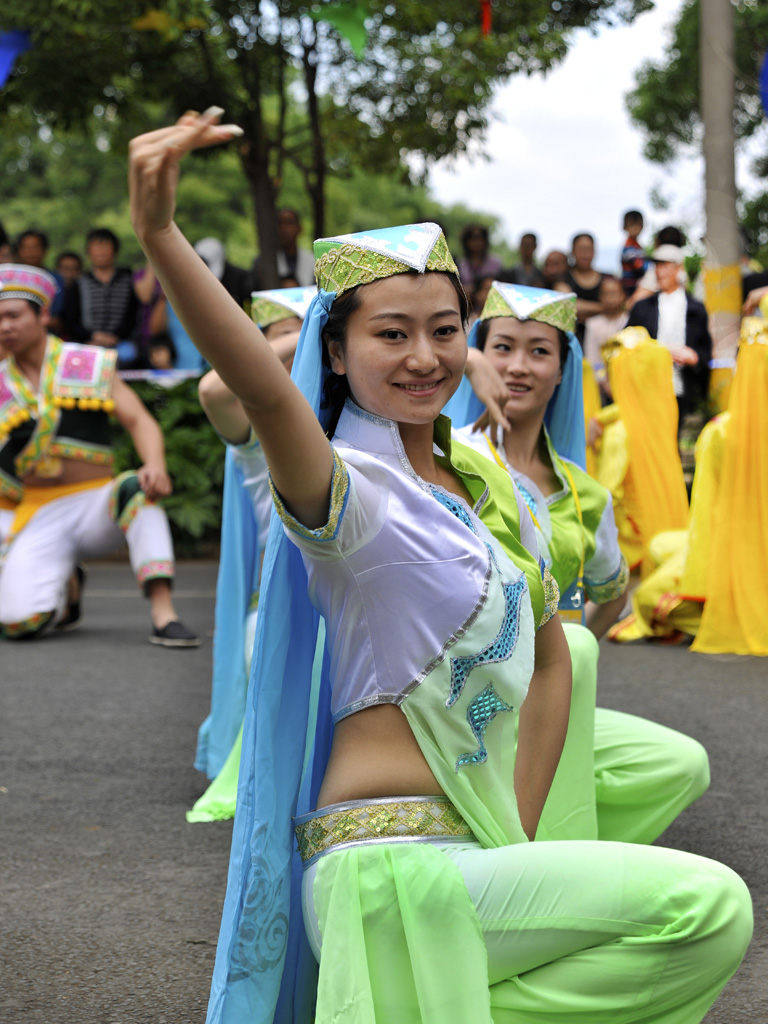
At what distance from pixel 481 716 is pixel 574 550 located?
164 cm

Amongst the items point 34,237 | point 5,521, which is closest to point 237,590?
point 5,521

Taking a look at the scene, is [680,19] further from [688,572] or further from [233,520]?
[233,520]

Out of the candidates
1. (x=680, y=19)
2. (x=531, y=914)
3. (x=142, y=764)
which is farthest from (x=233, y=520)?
(x=680, y=19)

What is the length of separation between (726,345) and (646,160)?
51.8 ft

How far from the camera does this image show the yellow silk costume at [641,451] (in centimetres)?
785

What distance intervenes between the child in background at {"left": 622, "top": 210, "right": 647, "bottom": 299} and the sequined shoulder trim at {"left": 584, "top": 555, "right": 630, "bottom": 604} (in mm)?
7033

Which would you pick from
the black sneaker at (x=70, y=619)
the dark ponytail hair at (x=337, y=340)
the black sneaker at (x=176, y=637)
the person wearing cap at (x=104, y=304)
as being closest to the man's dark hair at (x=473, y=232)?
the person wearing cap at (x=104, y=304)

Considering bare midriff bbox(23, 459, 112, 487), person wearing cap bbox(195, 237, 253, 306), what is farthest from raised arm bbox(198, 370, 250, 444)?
person wearing cap bbox(195, 237, 253, 306)

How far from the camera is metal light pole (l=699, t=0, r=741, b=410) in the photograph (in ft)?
33.0

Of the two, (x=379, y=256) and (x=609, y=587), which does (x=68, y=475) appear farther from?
(x=379, y=256)

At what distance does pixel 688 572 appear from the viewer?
7039 millimetres

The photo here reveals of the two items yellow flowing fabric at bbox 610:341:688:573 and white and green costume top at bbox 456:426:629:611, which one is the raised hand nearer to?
white and green costume top at bbox 456:426:629:611

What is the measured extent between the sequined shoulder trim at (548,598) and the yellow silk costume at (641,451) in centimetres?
547

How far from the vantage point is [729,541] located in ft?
22.9
